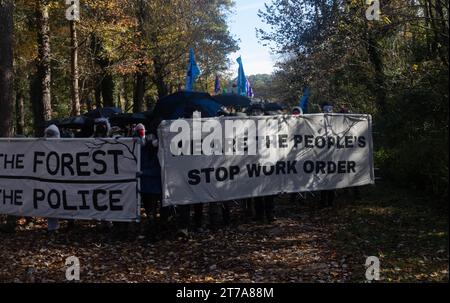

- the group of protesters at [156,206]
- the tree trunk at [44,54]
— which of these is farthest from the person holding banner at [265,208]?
the tree trunk at [44,54]

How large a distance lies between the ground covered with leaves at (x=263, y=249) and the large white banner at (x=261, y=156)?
761mm

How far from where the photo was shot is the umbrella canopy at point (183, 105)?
10422mm

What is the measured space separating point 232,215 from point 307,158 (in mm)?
2093

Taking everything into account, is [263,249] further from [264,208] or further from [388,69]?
[388,69]

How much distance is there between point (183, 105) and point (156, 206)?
2.17m

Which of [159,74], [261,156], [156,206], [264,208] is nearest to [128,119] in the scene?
[156,206]

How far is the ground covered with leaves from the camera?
7.19m

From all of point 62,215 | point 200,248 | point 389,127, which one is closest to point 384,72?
point 389,127

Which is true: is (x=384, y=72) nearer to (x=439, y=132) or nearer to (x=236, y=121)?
(x=439, y=132)

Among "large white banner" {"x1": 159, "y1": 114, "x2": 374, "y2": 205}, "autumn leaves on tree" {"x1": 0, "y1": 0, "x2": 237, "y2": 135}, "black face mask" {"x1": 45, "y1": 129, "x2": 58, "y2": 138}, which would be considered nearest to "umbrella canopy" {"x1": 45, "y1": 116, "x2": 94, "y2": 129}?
"autumn leaves on tree" {"x1": 0, "y1": 0, "x2": 237, "y2": 135}

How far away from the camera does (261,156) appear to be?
10.3m

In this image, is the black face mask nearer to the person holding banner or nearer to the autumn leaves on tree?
the autumn leaves on tree

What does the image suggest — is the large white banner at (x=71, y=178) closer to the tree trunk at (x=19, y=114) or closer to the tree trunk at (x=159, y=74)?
the tree trunk at (x=159, y=74)
